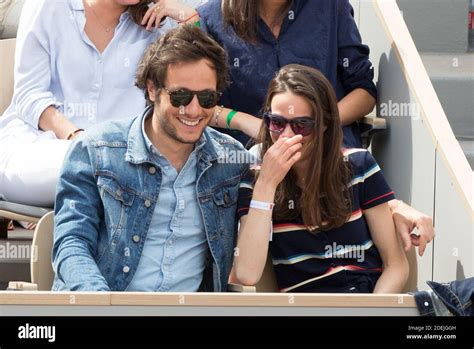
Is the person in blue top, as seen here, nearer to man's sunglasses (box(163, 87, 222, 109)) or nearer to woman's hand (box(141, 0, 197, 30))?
woman's hand (box(141, 0, 197, 30))

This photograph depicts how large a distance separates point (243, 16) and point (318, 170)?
1.00 m

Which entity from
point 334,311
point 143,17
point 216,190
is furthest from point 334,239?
point 143,17

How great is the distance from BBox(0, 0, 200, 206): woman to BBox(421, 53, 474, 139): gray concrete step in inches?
58.5

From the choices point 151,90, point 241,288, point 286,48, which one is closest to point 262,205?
point 241,288

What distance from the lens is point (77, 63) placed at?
4.71 metres

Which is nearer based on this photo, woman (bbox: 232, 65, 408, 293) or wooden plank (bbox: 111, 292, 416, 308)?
wooden plank (bbox: 111, 292, 416, 308)

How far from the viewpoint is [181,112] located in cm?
378

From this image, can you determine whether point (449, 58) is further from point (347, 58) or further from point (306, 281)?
point (306, 281)

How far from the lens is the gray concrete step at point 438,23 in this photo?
19.4 feet

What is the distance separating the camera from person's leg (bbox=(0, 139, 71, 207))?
4359 millimetres

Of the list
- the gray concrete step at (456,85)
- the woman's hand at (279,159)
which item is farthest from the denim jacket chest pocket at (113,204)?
the gray concrete step at (456,85)

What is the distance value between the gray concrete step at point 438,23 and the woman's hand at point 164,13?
1.57m

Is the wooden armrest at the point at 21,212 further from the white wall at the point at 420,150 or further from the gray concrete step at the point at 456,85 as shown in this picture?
the gray concrete step at the point at 456,85

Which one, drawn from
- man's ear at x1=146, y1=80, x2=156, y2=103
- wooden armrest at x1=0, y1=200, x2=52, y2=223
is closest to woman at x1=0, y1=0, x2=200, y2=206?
wooden armrest at x1=0, y1=200, x2=52, y2=223
